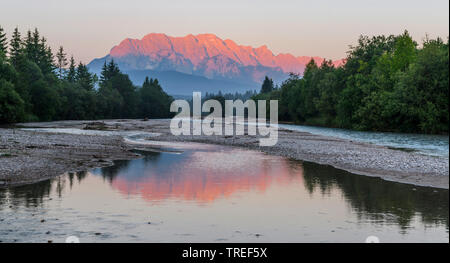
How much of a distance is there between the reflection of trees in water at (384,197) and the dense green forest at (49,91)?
252 feet

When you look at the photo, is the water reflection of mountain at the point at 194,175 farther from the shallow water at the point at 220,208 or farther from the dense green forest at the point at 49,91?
the dense green forest at the point at 49,91

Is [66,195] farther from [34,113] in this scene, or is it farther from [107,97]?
[107,97]

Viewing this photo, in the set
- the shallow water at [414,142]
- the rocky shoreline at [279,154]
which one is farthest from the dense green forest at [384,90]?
the rocky shoreline at [279,154]

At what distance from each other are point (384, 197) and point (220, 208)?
8.07 metres

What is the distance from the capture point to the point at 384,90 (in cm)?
9625

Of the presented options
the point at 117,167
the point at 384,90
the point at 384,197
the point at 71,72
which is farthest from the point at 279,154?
the point at 71,72

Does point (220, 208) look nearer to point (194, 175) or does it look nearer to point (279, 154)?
point (194, 175)

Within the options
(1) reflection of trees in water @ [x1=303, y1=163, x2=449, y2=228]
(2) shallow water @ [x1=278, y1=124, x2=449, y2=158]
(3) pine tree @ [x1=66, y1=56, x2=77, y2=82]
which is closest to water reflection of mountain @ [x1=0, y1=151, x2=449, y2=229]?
(1) reflection of trees in water @ [x1=303, y1=163, x2=449, y2=228]

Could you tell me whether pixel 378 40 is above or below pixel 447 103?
above

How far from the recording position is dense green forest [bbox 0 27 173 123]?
9350cm

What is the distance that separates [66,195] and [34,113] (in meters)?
98.4

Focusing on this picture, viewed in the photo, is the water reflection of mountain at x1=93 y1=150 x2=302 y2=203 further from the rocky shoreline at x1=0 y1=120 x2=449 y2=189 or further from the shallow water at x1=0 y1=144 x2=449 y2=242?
the rocky shoreline at x1=0 y1=120 x2=449 y2=189
